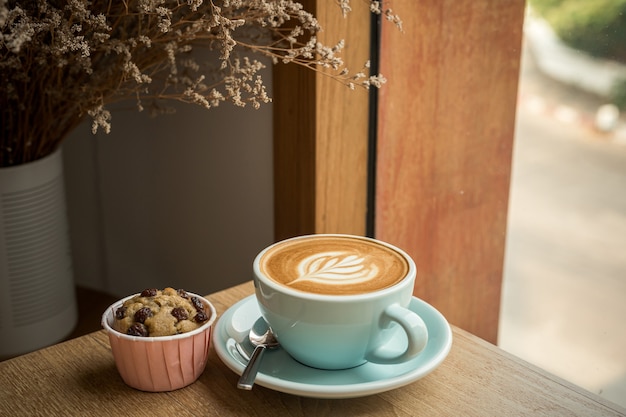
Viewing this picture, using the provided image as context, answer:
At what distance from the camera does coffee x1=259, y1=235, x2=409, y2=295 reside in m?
0.88

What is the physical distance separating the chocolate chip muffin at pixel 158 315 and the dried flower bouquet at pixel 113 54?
0.21 m

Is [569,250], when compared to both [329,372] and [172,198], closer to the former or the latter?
[172,198]

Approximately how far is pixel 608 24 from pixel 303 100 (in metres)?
0.61

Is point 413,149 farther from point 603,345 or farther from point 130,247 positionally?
point 130,247

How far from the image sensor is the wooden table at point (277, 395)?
2.84ft

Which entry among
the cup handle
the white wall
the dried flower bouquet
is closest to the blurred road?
the white wall

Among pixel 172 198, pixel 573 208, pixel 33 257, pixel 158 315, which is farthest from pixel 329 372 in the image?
pixel 573 208

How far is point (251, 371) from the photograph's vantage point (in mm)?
860

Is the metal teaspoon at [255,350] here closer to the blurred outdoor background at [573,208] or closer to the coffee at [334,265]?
the coffee at [334,265]

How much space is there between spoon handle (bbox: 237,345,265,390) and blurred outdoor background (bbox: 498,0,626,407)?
2.97ft

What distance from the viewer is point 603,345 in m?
1.63

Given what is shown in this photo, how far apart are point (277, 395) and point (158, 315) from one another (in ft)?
0.54

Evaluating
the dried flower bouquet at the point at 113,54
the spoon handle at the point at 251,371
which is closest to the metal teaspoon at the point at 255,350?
the spoon handle at the point at 251,371

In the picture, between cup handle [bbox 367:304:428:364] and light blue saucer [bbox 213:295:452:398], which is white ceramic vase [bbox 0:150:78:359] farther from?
cup handle [bbox 367:304:428:364]
